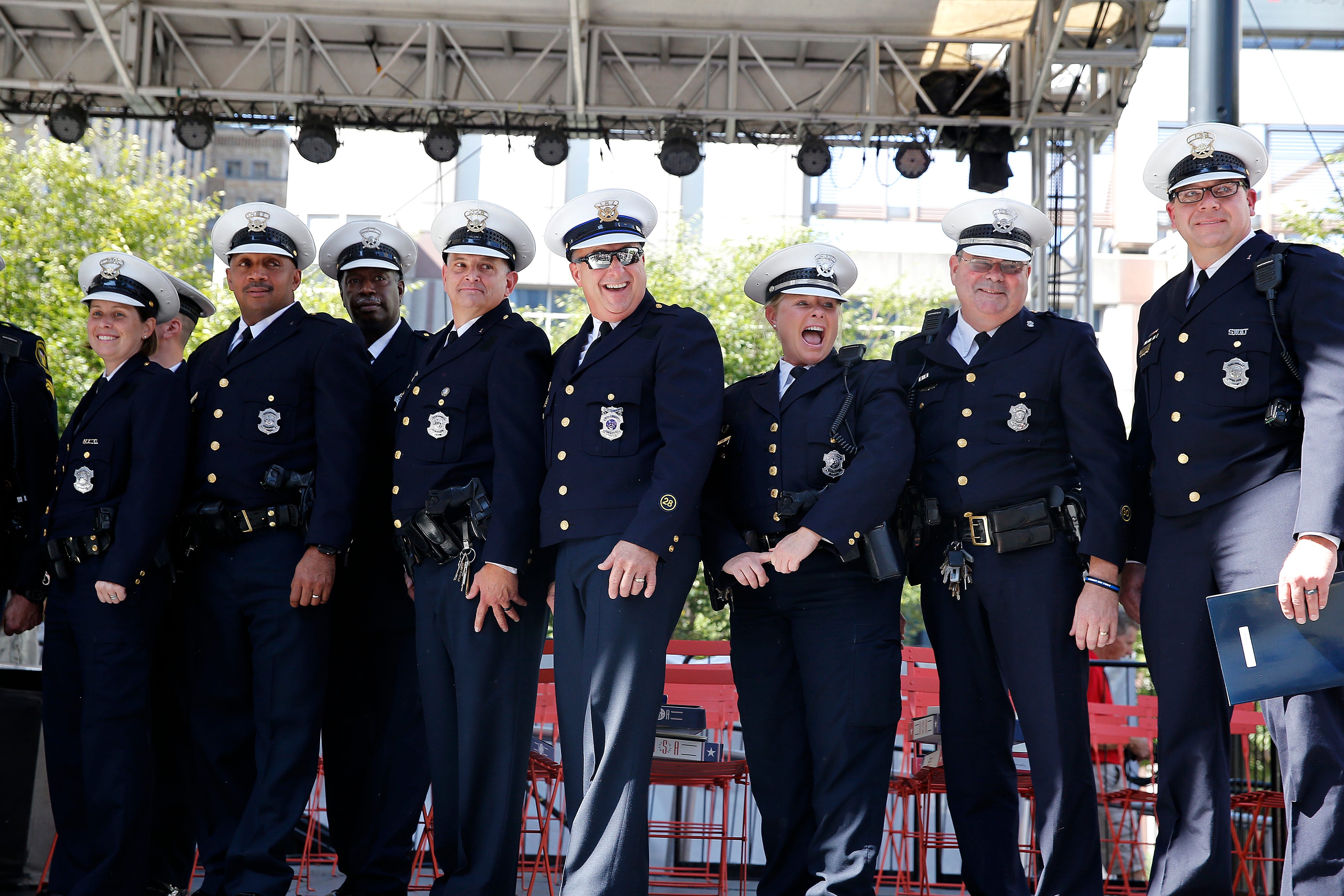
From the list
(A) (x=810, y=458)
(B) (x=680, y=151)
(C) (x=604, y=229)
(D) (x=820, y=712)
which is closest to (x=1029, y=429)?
(A) (x=810, y=458)

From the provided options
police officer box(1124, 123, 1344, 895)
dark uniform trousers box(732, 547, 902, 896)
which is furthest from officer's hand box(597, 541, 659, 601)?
police officer box(1124, 123, 1344, 895)

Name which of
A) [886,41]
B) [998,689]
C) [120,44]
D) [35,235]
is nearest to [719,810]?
[998,689]

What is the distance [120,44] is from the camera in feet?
28.1

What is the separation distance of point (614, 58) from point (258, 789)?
6.25 metres

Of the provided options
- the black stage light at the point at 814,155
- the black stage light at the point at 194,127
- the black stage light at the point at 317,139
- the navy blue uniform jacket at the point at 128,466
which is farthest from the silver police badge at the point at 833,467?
the black stage light at the point at 194,127

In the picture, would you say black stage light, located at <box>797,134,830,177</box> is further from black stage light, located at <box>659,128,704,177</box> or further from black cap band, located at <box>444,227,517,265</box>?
black cap band, located at <box>444,227,517,265</box>

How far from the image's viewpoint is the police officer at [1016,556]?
3686mm

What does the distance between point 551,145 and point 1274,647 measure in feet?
22.8

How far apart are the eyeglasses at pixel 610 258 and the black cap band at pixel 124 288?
5.91 ft

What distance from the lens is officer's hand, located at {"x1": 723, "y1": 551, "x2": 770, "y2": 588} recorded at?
3.76 meters

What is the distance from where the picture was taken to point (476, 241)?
14.1 ft

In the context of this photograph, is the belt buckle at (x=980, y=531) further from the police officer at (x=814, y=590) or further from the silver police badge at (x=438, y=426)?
the silver police badge at (x=438, y=426)

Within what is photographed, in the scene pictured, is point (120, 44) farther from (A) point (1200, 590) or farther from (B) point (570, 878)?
(A) point (1200, 590)

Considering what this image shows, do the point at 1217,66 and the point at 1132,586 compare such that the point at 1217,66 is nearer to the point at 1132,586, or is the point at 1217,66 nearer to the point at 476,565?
the point at 1132,586
